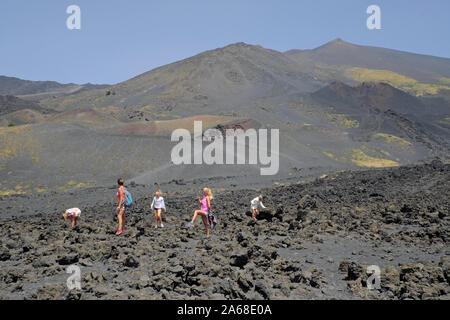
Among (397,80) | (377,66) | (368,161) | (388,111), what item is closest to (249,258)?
(368,161)

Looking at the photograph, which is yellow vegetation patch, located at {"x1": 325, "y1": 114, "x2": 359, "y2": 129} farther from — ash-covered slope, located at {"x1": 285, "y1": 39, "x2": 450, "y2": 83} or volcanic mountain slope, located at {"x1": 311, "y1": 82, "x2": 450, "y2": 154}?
ash-covered slope, located at {"x1": 285, "y1": 39, "x2": 450, "y2": 83}

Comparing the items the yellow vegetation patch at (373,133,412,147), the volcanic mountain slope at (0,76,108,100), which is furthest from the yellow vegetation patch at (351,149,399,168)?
the volcanic mountain slope at (0,76,108,100)

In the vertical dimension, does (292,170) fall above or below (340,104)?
below

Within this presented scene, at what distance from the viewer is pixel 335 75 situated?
119 m

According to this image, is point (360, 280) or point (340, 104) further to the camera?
point (340, 104)

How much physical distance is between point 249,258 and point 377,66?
156783 mm

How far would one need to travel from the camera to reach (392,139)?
52.5 m

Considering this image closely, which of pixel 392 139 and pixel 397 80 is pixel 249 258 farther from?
pixel 397 80

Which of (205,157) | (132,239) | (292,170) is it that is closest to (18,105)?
(205,157)

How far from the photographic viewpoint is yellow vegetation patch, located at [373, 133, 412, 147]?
51.6 metres

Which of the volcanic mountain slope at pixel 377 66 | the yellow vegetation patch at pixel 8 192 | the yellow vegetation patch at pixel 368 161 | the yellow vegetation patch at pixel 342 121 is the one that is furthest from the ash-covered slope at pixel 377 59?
the yellow vegetation patch at pixel 8 192

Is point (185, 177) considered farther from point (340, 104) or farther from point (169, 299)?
point (340, 104)

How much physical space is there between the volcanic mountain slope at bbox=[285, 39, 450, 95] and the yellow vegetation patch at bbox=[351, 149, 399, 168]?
211 feet

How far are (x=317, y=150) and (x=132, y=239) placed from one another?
37412 mm
